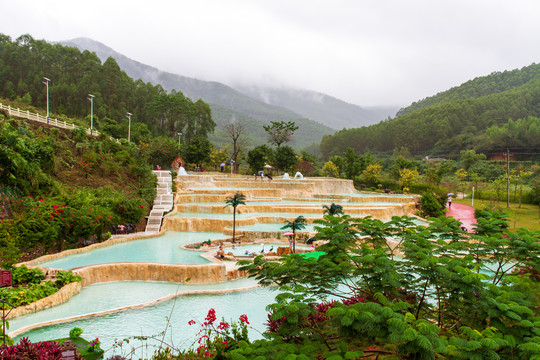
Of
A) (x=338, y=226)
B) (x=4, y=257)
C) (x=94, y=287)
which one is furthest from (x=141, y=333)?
(x=4, y=257)

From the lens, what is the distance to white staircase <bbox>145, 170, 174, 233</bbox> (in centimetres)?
1867

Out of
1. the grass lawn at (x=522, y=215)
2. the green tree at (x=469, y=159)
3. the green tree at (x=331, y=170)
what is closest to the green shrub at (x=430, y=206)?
the grass lawn at (x=522, y=215)

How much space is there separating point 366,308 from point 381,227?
2564mm

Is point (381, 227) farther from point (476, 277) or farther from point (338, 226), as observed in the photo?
point (476, 277)

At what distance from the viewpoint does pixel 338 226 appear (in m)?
6.66

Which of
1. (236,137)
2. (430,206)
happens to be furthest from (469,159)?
(236,137)

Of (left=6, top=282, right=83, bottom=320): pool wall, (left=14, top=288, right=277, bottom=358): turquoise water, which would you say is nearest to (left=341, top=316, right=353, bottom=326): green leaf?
(left=14, top=288, right=277, bottom=358): turquoise water

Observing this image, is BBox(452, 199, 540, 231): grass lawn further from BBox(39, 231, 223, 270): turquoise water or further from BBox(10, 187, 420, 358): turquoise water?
BBox(39, 231, 223, 270): turquoise water

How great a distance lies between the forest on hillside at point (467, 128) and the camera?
58.8m

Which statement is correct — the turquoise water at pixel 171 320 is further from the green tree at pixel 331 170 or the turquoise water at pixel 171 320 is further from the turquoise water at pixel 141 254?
the green tree at pixel 331 170

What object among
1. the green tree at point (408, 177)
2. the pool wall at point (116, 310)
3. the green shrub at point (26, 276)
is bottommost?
the pool wall at point (116, 310)

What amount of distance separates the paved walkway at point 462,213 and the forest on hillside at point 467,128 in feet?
114

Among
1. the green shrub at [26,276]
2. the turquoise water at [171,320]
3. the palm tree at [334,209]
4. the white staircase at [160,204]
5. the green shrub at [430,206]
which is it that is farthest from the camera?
the green shrub at [430,206]

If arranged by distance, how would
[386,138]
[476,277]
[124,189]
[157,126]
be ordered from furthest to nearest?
[386,138] → [157,126] → [124,189] → [476,277]
